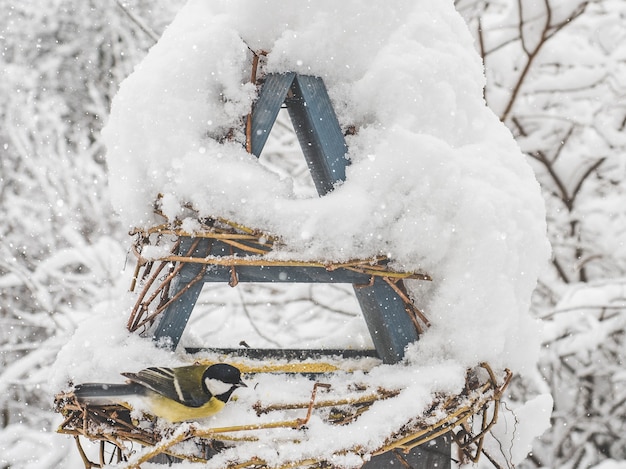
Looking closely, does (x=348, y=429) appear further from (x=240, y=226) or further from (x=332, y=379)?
(x=240, y=226)

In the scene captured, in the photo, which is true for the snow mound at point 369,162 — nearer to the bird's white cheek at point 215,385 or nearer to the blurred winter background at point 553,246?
the bird's white cheek at point 215,385

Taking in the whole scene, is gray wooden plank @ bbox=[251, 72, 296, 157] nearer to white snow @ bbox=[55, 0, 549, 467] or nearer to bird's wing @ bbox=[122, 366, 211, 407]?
white snow @ bbox=[55, 0, 549, 467]

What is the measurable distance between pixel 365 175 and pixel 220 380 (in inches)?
14.8

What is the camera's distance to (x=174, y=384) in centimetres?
78

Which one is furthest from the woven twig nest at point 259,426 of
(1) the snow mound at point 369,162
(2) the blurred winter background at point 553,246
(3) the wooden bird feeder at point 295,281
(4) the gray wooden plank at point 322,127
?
(2) the blurred winter background at point 553,246

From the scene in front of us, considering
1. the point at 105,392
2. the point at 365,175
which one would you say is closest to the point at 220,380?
the point at 105,392

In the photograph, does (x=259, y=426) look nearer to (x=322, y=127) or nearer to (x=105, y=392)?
(x=105, y=392)

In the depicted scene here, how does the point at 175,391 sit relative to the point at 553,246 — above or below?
above

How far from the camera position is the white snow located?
84cm

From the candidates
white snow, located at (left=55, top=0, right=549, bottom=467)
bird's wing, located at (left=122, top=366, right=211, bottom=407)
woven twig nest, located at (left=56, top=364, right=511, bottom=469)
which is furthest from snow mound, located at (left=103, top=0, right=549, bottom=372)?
bird's wing, located at (left=122, top=366, right=211, bottom=407)

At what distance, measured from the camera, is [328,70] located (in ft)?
3.08

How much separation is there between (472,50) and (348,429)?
0.71 m

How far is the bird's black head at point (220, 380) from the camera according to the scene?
0.79m

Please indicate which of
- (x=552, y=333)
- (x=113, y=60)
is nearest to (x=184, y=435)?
(x=552, y=333)
